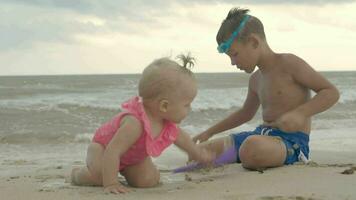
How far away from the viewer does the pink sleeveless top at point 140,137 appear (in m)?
2.87

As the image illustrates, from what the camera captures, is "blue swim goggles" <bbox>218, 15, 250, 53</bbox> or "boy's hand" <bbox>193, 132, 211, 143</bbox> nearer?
"blue swim goggles" <bbox>218, 15, 250, 53</bbox>

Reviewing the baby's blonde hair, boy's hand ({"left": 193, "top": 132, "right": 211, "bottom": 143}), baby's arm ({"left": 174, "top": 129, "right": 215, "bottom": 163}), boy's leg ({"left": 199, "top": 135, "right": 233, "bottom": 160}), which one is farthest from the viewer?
boy's hand ({"left": 193, "top": 132, "right": 211, "bottom": 143})

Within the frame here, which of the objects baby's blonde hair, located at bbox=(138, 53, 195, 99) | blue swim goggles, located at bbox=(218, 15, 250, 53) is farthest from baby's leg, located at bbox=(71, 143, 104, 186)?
blue swim goggles, located at bbox=(218, 15, 250, 53)

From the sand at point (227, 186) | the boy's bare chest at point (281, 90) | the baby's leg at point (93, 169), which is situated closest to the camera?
the sand at point (227, 186)

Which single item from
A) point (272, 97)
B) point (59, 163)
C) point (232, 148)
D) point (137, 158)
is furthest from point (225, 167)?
point (59, 163)

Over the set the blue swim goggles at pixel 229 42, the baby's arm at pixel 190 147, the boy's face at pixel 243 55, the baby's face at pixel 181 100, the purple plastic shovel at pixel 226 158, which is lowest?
the purple plastic shovel at pixel 226 158

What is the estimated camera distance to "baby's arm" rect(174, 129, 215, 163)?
10.3 feet

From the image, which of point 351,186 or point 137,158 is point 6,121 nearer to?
point 137,158

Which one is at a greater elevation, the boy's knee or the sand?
the boy's knee

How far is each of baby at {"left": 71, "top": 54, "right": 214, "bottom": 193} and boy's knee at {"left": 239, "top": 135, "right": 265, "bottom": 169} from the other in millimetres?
569

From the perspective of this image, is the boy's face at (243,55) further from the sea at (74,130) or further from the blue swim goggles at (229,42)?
the sea at (74,130)

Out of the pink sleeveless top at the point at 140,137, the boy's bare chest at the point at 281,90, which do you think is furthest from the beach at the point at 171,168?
the boy's bare chest at the point at 281,90

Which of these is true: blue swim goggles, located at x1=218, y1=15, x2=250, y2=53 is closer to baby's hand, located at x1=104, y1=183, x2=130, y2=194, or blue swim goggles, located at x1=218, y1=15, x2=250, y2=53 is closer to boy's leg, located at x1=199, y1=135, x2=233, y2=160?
boy's leg, located at x1=199, y1=135, x2=233, y2=160

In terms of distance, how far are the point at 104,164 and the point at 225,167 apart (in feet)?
3.76
